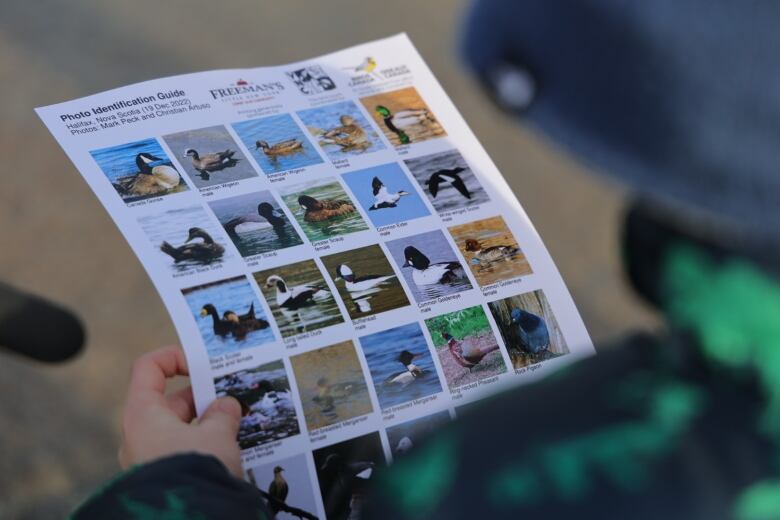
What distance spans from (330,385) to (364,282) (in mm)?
85

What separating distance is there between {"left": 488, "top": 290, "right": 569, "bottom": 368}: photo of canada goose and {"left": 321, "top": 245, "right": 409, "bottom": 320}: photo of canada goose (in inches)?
3.1

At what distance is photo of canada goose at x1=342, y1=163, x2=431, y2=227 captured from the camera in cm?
75

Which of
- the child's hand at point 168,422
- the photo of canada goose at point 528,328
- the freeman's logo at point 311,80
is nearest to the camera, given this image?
the child's hand at point 168,422

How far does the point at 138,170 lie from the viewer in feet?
2.34

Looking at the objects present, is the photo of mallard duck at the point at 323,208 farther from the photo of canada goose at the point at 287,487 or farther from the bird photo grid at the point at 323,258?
the photo of canada goose at the point at 287,487

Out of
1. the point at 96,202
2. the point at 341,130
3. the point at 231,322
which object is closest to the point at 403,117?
the point at 341,130

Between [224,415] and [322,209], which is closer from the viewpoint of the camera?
[224,415]

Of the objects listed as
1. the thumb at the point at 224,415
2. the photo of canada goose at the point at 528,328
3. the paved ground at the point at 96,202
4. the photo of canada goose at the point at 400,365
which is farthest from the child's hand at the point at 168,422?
the paved ground at the point at 96,202

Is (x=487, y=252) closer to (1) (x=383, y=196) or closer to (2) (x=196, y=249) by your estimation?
(1) (x=383, y=196)

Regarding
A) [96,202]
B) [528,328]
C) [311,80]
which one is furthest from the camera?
[96,202]

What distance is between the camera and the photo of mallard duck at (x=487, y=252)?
0.74 m

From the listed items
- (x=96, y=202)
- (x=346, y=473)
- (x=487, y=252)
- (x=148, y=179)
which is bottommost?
(x=346, y=473)

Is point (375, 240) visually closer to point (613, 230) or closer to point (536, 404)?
point (536, 404)

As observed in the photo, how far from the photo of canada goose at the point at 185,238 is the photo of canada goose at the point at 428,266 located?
5.2 inches
